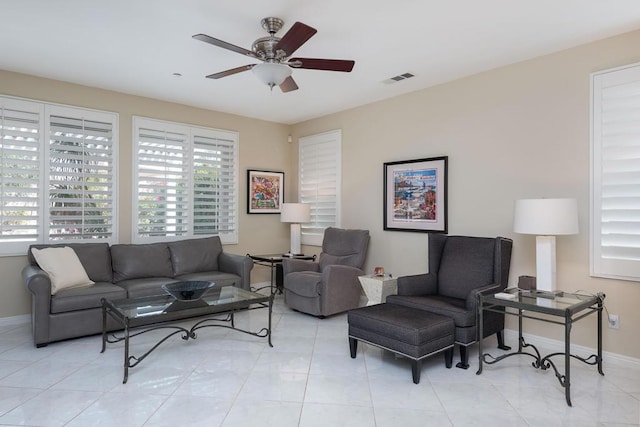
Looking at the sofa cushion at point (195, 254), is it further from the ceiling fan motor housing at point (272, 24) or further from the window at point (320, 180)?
the ceiling fan motor housing at point (272, 24)

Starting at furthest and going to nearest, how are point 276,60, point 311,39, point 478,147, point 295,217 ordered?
point 295,217 → point 478,147 → point 311,39 → point 276,60

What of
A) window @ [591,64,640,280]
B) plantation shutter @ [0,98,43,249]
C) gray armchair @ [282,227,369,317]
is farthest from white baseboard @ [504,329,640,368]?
plantation shutter @ [0,98,43,249]

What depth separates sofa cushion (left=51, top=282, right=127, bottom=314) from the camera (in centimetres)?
359

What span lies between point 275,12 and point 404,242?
9.87 ft

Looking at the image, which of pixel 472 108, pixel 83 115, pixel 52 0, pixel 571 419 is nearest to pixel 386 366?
pixel 571 419

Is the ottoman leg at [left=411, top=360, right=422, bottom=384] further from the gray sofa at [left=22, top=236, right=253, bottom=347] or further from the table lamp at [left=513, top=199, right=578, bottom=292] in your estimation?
the gray sofa at [left=22, top=236, right=253, bottom=347]

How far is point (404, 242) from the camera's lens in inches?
190

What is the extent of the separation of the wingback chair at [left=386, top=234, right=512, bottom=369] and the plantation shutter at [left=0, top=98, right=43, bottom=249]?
3.93m

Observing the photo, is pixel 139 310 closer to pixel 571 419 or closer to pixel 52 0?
pixel 52 0

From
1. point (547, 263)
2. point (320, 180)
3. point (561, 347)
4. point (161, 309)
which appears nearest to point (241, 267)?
point (161, 309)

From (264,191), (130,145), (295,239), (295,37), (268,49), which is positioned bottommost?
(295,239)

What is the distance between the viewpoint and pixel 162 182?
5.20 meters

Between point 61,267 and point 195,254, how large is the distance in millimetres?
1526

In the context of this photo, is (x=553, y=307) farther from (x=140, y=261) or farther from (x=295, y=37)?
(x=140, y=261)
